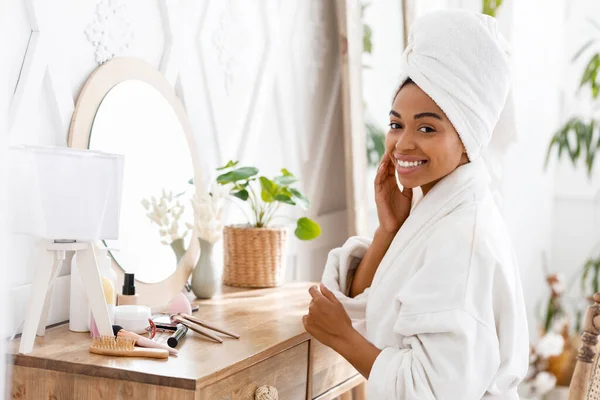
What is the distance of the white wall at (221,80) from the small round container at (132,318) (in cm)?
18

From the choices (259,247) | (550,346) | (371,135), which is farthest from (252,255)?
(550,346)

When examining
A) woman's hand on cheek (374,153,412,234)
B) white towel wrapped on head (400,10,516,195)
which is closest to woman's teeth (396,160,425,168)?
white towel wrapped on head (400,10,516,195)

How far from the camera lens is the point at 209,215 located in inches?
89.7

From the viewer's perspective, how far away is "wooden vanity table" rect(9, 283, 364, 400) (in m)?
1.50

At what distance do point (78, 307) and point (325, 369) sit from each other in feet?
2.22

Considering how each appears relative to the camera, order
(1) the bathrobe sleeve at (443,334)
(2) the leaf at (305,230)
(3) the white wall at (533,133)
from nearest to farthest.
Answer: (1) the bathrobe sleeve at (443,334)
(2) the leaf at (305,230)
(3) the white wall at (533,133)

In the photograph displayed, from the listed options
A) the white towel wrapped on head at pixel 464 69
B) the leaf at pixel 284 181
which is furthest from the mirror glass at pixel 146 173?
the white towel wrapped on head at pixel 464 69

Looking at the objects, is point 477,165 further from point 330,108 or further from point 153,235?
point 330,108

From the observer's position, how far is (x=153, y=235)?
2.17 m

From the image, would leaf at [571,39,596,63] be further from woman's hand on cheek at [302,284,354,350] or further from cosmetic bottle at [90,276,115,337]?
cosmetic bottle at [90,276,115,337]

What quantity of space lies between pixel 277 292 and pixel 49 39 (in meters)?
1.04

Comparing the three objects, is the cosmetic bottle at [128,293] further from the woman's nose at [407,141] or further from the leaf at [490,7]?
the leaf at [490,7]

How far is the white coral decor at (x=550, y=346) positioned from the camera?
3.86m

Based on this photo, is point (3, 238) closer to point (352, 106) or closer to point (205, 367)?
point (205, 367)
